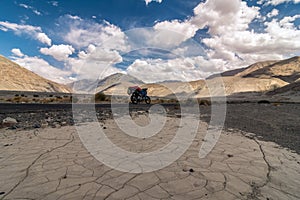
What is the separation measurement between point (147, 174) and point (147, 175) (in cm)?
4

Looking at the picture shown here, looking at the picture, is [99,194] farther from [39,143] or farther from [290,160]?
[290,160]

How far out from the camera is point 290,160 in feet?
13.2

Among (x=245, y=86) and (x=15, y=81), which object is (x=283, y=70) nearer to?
(x=245, y=86)

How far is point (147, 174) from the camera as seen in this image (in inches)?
128

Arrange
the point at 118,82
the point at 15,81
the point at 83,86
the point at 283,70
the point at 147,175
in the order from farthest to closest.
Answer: the point at 283,70, the point at 15,81, the point at 118,82, the point at 83,86, the point at 147,175

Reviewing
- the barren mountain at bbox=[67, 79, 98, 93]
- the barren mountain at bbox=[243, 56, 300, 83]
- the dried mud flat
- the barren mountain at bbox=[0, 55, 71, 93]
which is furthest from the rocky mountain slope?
the dried mud flat

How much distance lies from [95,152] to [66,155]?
57 centimetres

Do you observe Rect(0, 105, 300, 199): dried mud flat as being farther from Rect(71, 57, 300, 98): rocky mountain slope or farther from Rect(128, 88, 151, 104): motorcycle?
Rect(71, 57, 300, 98): rocky mountain slope

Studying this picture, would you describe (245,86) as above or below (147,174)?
above

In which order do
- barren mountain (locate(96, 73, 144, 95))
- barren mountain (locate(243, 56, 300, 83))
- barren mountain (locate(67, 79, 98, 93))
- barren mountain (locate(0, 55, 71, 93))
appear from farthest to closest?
1. barren mountain (locate(243, 56, 300, 83))
2. barren mountain (locate(0, 55, 71, 93))
3. barren mountain (locate(96, 73, 144, 95))
4. barren mountain (locate(67, 79, 98, 93))

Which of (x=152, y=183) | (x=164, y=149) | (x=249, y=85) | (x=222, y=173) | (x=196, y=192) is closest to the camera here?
(x=196, y=192)

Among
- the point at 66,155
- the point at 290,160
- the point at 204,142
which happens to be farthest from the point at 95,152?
the point at 290,160

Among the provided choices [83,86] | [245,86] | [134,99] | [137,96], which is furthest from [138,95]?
[245,86]

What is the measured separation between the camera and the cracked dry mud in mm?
2684
